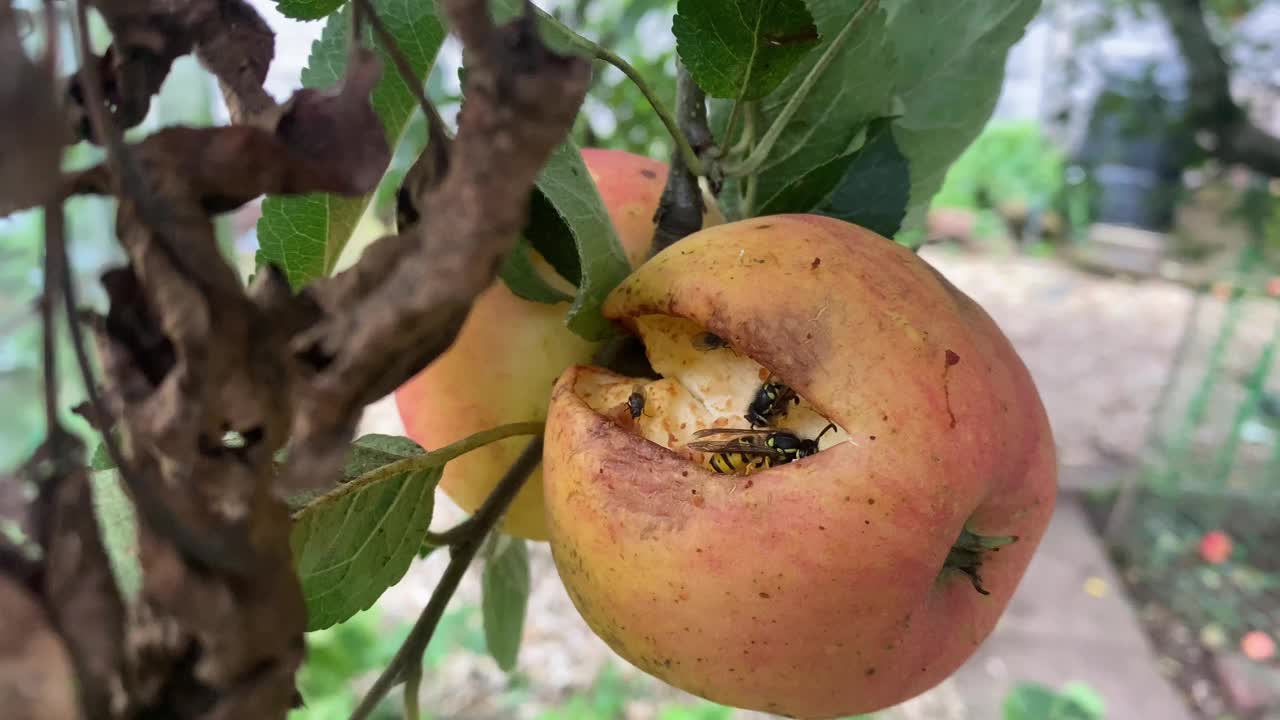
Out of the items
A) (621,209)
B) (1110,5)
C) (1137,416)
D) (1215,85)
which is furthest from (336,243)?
(1137,416)

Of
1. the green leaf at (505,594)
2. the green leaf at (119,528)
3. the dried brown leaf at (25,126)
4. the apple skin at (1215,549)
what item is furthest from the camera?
the apple skin at (1215,549)

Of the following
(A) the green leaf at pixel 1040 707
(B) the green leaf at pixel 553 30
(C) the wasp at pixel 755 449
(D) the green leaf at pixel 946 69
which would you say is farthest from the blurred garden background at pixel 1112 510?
(C) the wasp at pixel 755 449

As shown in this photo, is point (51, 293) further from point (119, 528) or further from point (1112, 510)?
point (1112, 510)

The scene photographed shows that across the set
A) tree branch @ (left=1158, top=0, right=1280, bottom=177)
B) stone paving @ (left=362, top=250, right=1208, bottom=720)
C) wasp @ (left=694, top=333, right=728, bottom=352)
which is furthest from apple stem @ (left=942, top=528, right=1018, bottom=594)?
stone paving @ (left=362, top=250, right=1208, bottom=720)

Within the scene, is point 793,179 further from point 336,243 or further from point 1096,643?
point 1096,643

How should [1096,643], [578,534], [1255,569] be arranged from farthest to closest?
[1255,569] < [1096,643] < [578,534]

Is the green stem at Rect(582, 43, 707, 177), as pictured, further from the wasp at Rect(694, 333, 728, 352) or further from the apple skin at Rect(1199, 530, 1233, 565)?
the apple skin at Rect(1199, 530, 1233, 565)

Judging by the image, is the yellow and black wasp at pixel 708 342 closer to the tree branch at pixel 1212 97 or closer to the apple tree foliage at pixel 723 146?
the apple tree foliage at pixel 723 146
